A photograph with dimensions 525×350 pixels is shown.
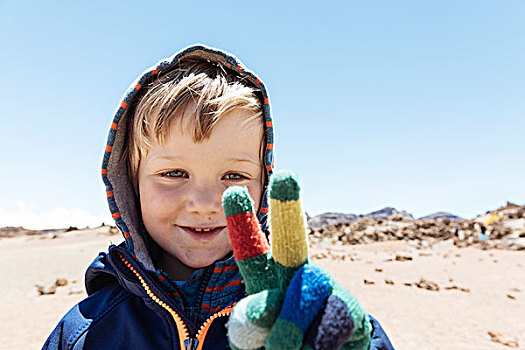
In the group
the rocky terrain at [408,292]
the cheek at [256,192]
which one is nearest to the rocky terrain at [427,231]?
the rocky terrain at [408,292]

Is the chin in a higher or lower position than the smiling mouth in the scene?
lower

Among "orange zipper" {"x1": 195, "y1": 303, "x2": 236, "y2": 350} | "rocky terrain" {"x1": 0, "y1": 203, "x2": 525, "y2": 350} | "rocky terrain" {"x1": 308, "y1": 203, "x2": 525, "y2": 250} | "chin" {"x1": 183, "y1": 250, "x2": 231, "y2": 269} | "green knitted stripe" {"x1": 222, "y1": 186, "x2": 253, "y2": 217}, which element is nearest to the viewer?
"green knitted stripe" {"x1": 222, "y1": 186, "x2": 253, "y2": 217}

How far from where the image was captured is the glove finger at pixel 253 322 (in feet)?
2.57

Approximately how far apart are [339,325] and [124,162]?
1.37m

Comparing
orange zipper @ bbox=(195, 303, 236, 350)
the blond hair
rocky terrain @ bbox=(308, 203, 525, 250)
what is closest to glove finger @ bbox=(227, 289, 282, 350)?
orange zipper @ bbox=(195, 303, 236, 350)

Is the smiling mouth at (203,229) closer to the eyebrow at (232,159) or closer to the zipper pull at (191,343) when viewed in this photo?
the eyebrow at (232,159)

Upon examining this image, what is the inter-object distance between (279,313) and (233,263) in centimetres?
75

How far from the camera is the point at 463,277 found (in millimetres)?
7957

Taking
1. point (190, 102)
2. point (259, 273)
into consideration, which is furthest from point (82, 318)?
point (259, 273)

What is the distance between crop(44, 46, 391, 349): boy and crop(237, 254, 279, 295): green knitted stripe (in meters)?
0.57

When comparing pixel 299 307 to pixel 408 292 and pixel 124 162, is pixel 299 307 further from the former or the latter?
pixel 408 292

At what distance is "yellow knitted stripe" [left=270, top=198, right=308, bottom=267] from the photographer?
810 millimetres

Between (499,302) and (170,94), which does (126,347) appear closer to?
(170,94)

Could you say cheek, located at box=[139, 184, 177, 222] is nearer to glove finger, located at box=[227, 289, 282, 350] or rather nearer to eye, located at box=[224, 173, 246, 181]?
eye, located at box=[224, 173, 246, 181]
